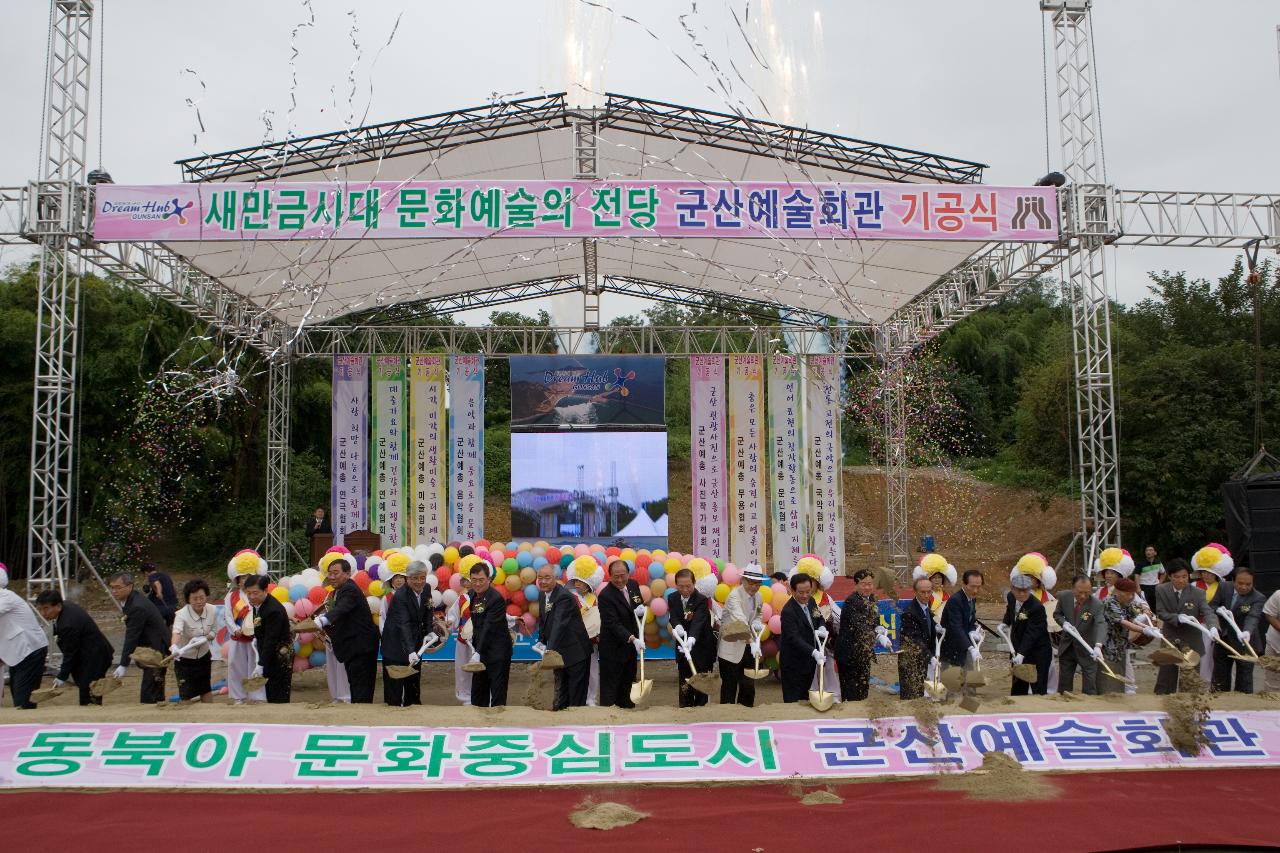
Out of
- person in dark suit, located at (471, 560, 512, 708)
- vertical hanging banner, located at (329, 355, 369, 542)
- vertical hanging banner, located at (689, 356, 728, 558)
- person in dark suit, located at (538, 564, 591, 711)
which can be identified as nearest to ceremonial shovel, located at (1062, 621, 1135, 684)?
person in dark suit, located at (538, 564, 591, 711)

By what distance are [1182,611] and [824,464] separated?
6.65 meters

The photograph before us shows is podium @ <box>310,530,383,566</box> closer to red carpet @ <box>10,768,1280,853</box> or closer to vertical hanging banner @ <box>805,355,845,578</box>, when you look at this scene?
vertical hanging banner @ <box>805,355,845,578</box>

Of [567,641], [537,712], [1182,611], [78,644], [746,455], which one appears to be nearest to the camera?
[537,712]

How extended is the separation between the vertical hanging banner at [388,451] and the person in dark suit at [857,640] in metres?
7.79

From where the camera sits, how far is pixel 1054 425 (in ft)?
53.5

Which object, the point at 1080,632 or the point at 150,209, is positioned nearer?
the point at 1080,632

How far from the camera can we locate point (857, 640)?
5.73 m

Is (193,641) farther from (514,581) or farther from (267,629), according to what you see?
(514,581)

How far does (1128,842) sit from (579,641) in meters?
3.03

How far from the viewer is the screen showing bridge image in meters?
12.7

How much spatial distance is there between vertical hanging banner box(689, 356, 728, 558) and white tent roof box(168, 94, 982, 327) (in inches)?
42.0

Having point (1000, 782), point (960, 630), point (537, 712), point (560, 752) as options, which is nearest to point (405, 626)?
point (537, 712)

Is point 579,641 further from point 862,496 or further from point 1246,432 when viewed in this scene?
point 862,496

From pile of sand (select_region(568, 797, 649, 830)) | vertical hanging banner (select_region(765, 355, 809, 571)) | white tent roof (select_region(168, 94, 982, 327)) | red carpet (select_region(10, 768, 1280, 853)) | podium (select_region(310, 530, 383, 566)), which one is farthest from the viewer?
vertical hanging banner (select_region(765, 355, 809, 571))
